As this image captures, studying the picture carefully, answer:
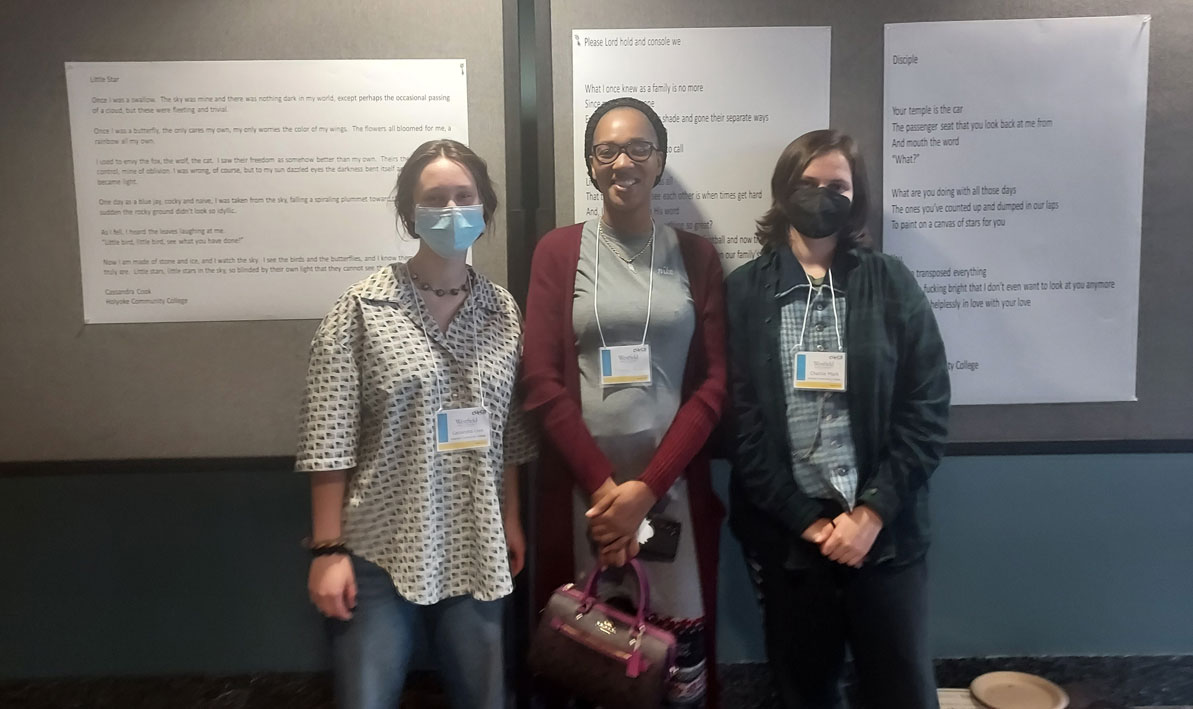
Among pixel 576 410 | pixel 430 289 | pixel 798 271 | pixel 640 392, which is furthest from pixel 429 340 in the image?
pixel 798 271

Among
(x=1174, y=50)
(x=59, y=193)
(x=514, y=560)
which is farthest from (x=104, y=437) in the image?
(x=1174, y=50)

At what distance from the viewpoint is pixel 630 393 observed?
1512mm

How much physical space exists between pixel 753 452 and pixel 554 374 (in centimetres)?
46

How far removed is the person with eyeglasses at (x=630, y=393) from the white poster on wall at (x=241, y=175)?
1.91 feet

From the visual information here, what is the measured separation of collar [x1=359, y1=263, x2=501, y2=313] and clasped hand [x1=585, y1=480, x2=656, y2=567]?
470mm

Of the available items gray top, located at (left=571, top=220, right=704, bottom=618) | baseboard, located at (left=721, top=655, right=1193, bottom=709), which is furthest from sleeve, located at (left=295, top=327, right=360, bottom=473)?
baseboard, located at (left=721, top=655, right=1193, bottom=709)

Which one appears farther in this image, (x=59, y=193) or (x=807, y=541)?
(x=59, y=193)

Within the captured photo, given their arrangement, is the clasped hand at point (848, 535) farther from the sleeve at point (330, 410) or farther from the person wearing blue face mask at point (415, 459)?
the sleeve at point (330, 410)

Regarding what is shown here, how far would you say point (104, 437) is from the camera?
75.1 inches

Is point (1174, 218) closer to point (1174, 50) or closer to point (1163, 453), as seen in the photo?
point (1174, 50)

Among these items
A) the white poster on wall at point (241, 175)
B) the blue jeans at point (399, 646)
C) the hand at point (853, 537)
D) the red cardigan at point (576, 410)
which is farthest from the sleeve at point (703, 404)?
the white poster on wall at point (241, 175)

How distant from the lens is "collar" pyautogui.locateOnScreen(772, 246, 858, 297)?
152 centimetres

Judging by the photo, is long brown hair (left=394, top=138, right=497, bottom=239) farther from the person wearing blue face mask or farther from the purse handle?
the purse handle

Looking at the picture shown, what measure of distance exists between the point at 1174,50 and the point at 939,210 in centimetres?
→ 76
